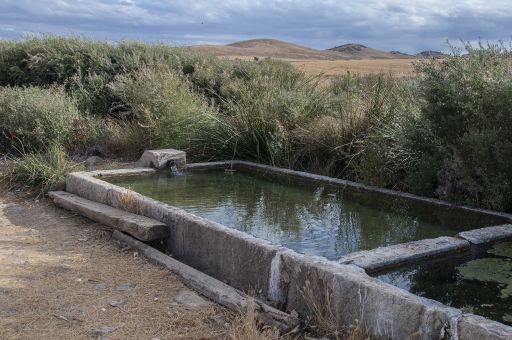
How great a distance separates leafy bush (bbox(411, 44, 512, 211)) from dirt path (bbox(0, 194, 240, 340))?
2.85m

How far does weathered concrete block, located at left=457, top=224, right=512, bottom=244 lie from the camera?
4.59m

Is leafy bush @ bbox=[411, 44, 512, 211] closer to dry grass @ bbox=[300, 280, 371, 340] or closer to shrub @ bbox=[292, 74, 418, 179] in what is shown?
shrub @ bbox=[292, 74, 418, 179]

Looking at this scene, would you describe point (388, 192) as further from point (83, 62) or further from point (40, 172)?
point (83, 62)

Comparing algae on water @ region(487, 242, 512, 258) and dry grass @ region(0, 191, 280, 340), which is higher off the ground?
algae on water @ region(487, 242, 512, 258)

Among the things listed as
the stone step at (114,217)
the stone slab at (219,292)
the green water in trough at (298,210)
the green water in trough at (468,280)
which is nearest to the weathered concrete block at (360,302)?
the stone slab at (219,292)

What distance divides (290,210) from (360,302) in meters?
2.55

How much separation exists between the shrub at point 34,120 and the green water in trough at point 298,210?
9.74 feet

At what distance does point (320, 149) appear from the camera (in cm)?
801

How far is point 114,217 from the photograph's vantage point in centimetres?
574

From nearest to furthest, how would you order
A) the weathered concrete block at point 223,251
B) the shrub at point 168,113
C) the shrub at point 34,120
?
the weathered concrete block at point 223,251, the shrub at point 168,113, the shrub at point 34,120

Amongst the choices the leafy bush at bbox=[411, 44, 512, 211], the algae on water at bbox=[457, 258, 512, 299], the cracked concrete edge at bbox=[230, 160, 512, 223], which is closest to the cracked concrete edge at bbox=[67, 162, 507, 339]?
the algae on water at bbox=[457, 258, 512, 299]

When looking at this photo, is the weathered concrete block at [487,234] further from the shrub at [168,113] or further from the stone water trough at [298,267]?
the shrub at [168,113]

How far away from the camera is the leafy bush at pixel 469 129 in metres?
5.35

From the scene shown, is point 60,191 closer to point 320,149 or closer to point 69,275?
point 69,275
